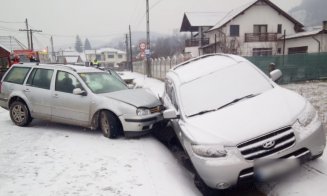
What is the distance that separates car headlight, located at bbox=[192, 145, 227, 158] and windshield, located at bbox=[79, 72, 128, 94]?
3783 millimetres

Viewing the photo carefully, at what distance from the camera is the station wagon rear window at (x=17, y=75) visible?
811cm

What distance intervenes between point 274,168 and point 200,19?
40839 millimetres

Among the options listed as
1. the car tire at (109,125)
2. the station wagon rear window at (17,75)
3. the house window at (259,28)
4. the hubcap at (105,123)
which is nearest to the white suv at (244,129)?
the car tire at (109,125)

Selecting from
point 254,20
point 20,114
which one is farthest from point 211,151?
point 254,20

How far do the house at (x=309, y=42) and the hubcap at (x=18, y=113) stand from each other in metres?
25.6

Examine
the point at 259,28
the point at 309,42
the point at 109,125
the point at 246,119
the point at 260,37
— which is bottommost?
the point at 109,125

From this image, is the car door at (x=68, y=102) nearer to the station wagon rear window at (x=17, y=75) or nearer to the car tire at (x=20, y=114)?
the car tire at (x=20, y=114)

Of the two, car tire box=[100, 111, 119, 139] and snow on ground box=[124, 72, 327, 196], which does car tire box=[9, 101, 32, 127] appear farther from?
snow on ground box=[124, 72, 327, 196]

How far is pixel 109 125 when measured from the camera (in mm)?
6684

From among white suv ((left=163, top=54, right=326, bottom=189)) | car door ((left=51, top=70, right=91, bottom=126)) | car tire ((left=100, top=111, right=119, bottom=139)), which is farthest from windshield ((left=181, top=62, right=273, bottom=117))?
car door ((left=51, top=70, right=91, bottom=126))

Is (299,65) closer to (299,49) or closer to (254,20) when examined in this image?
(299,49)

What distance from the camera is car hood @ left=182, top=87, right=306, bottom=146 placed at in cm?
398

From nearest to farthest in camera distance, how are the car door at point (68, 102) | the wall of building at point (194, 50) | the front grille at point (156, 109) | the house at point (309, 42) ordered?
1. the front grille at point (156, 109)
2. the car door at point (68, 102)
3. the house at point (309, 42)
4. the wall of building at point (194, 50)

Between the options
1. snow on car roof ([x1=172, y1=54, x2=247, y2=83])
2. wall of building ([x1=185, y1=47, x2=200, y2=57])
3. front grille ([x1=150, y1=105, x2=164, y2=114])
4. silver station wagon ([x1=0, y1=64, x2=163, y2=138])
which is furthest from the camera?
wall of building ([x1=185, y1=47, x2=200, y2=57])
